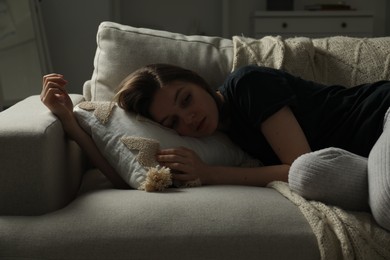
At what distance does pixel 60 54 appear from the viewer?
3.31 metres

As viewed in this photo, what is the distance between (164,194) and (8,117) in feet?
1.37

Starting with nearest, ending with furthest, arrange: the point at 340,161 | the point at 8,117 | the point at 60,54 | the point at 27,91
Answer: the point at 340,161
the point at 8,117
the point at 27,91
the point at 60,54

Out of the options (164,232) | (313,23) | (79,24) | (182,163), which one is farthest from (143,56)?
(313,23)

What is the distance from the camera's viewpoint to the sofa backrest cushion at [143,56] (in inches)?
66.5

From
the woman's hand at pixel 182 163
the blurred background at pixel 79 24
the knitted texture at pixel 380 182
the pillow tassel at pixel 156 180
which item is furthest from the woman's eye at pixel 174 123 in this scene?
the blurred background at pixel 79 24

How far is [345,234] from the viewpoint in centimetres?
110

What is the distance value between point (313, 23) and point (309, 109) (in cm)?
207

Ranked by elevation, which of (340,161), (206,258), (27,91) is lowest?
(27,91)

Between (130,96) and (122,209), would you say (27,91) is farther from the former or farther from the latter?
(122,209)

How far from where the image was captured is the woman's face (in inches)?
56.5

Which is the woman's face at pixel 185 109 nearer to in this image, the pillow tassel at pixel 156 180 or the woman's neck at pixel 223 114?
the woman's neck at pixel 223 114

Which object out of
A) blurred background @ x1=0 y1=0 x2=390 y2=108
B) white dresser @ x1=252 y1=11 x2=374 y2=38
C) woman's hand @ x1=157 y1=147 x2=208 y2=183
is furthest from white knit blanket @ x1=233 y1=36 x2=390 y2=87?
white dresser @ x1=252 y1=11 x2=374 y2=38

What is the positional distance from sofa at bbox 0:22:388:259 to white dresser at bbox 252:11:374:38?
2.29 metres

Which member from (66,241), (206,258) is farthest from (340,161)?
(66,241)
